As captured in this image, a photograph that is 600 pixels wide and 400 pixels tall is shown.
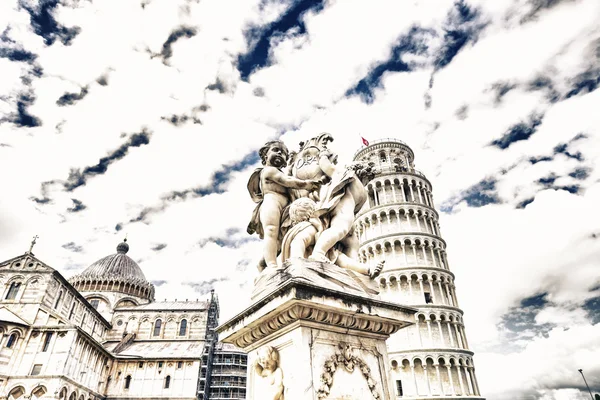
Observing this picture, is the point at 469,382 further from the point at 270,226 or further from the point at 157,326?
the point at 157,326

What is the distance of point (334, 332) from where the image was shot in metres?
3.28

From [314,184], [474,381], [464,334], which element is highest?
[464,334]

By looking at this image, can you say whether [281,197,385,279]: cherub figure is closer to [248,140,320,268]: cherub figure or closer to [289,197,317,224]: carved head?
[289,197,317,224]: carved head

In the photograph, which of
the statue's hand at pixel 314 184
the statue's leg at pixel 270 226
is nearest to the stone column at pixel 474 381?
the statue's hand at pixel 314 184

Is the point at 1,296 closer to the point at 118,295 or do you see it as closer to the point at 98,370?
the point at 98,370

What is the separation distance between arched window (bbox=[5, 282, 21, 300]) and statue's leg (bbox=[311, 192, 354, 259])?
1852 inches

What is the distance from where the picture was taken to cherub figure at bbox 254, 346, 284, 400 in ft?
10.0

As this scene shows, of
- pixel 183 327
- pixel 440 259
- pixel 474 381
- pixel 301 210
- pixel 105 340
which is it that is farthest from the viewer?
pixel 183 327

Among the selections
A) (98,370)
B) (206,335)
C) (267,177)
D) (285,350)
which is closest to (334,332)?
(285,350)

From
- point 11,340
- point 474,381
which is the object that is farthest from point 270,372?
point 11,340

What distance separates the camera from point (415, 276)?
134 ft

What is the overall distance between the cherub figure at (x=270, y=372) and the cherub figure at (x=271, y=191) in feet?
3.30

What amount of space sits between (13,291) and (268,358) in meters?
47.8

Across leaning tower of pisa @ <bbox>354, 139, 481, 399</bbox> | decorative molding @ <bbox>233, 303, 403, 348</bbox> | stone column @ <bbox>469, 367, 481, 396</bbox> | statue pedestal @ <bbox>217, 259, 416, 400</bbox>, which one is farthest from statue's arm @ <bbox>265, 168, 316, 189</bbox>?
stone column @ <bbox>469, 367, 481, 396</bbox>
